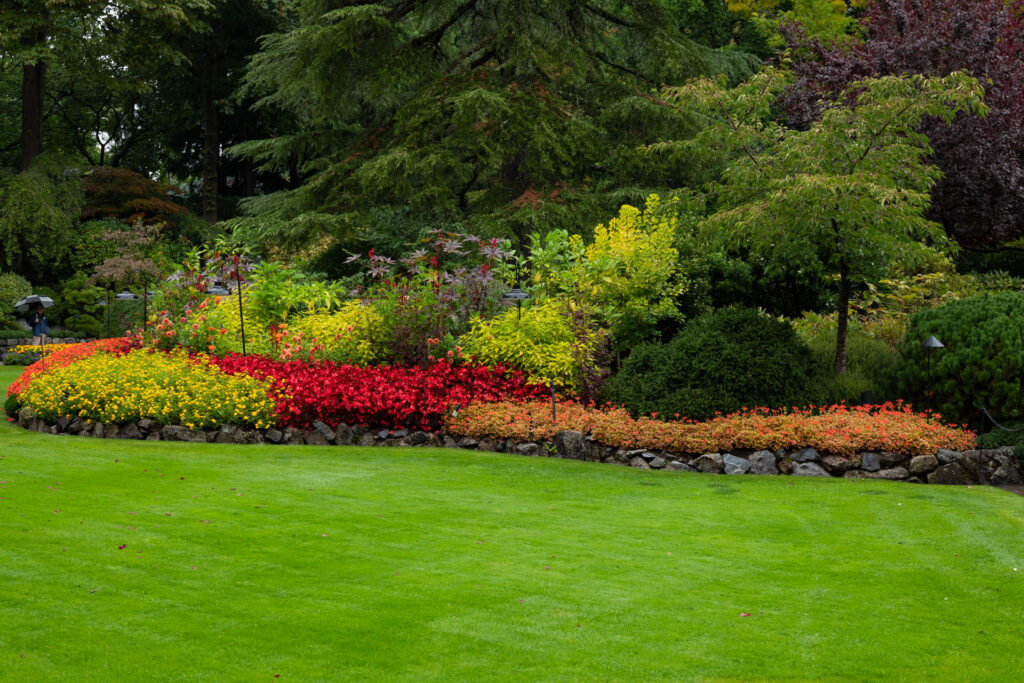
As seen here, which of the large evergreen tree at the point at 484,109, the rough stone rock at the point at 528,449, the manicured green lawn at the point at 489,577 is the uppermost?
the large evergreen tree at the point at 484,109

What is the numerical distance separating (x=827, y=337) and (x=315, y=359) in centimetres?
736

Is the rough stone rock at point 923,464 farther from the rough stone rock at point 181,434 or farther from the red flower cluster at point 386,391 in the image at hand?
the rough stone rock at point 181,434

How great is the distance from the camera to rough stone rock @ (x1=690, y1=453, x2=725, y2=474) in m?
9.77

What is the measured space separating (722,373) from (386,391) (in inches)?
159

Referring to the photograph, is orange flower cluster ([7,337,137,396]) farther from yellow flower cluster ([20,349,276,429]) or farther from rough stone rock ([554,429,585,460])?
rough stone rock ([554,429,585,460])

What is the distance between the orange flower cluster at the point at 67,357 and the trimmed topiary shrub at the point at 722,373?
812 cm

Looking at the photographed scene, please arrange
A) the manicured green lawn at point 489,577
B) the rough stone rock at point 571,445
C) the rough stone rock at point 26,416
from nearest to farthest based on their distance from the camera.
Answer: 1. the manicured green lawn at point 489,577
2. the rough stone rock at point 571,445
3. the rough stone rock at point 26,416

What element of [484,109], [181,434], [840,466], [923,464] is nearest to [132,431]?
[181,434]

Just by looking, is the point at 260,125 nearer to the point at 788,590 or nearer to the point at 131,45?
the point at 131,45

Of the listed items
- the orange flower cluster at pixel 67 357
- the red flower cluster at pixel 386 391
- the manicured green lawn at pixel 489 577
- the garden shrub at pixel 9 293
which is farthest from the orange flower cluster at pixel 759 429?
the garden shrub at pixel 9 293

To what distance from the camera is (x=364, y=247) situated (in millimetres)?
21391

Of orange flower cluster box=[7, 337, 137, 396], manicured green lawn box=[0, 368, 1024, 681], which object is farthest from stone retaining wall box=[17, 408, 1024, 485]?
orange flower cluster box=[7, 337, 137, 396]

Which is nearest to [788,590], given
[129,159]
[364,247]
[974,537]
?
[974,537]

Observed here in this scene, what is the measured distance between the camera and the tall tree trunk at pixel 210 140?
98.0 feet
